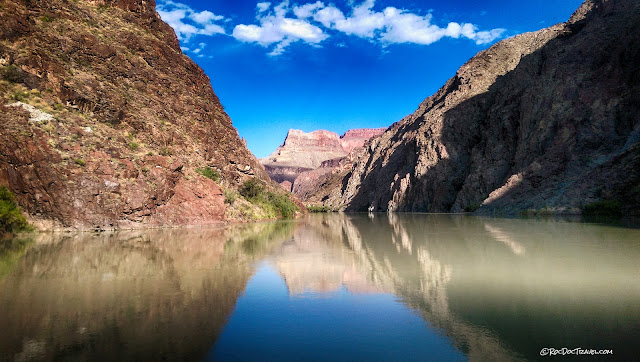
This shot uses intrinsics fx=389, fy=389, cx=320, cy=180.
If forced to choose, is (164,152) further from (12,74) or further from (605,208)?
(605,208)

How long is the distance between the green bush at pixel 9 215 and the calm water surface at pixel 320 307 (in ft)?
26.5

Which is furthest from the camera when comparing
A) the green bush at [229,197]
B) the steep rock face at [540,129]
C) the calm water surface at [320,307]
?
the steep rock face at [540,129]

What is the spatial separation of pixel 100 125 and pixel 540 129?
48.7m

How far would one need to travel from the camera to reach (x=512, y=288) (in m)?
7.02

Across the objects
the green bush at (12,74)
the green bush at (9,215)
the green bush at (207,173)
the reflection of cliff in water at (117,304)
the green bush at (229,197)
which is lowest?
the reflection of cliff in water at (117,304)

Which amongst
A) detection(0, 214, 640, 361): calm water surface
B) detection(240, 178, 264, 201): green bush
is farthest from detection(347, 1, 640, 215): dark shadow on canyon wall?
detection(0, 214, 640, 361): calm water surface

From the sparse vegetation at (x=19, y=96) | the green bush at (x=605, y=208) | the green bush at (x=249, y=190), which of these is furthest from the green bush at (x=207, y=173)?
the green bush at (x=605, y=208)

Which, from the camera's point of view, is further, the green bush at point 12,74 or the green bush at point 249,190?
the green bush at point 249,190

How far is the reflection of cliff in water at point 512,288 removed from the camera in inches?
179

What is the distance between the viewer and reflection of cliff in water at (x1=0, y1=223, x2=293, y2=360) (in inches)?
170

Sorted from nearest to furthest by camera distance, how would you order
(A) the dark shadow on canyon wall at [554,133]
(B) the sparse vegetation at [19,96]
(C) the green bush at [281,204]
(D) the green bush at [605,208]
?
1. (B) the sparse vegetation at [19,96]
2. (D) the green bush at [605,208]
3. (A) the dark shadow on canyon wall at [554,133]
4. (C) the green bush at [281,204]

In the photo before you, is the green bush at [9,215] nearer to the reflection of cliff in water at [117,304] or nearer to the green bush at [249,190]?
the reflection of cliff in water at [117,304]

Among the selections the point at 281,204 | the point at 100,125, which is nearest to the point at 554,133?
the point at 281,204

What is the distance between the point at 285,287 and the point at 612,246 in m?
11.2
